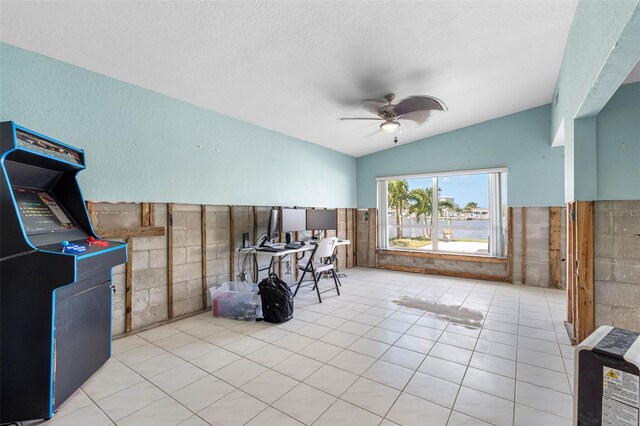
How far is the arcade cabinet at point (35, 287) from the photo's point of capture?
5.24 feet

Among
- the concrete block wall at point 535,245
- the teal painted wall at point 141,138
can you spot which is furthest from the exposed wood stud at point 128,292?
the concrete block wall at point 535,245

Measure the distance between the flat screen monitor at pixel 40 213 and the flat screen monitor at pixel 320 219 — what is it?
10.4ft

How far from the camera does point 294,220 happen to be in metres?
4.43

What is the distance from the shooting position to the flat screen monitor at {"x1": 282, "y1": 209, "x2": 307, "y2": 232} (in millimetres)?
4223

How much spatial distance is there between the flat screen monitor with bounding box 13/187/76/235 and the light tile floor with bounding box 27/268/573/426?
1.15 meters

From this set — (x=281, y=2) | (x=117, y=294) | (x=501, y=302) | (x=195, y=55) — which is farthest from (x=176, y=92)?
(x=501, y=302)

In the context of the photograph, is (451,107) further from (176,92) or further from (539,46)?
(176,92)

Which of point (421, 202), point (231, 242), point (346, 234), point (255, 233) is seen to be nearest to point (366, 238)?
point (346, 234)

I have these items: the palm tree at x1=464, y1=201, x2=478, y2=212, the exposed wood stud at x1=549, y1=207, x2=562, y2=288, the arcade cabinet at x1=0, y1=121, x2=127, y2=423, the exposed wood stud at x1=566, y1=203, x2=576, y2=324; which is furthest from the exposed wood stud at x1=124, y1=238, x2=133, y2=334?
the exposed wood stud at x1=549, y1=207, x2=562, y2=288

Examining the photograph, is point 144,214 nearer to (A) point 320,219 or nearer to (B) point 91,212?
(B) point 91,212

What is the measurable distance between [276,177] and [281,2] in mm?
2819

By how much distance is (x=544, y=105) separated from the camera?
4699mm

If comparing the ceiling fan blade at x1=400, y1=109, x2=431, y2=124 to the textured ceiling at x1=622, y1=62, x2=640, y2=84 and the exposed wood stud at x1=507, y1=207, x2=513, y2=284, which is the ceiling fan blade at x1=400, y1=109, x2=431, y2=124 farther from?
the exposed wood stud at x1=507, y1=207, x2=513, y2=284

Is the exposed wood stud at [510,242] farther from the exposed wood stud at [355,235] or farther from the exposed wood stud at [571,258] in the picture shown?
the exposed wood stud at [355,235]
